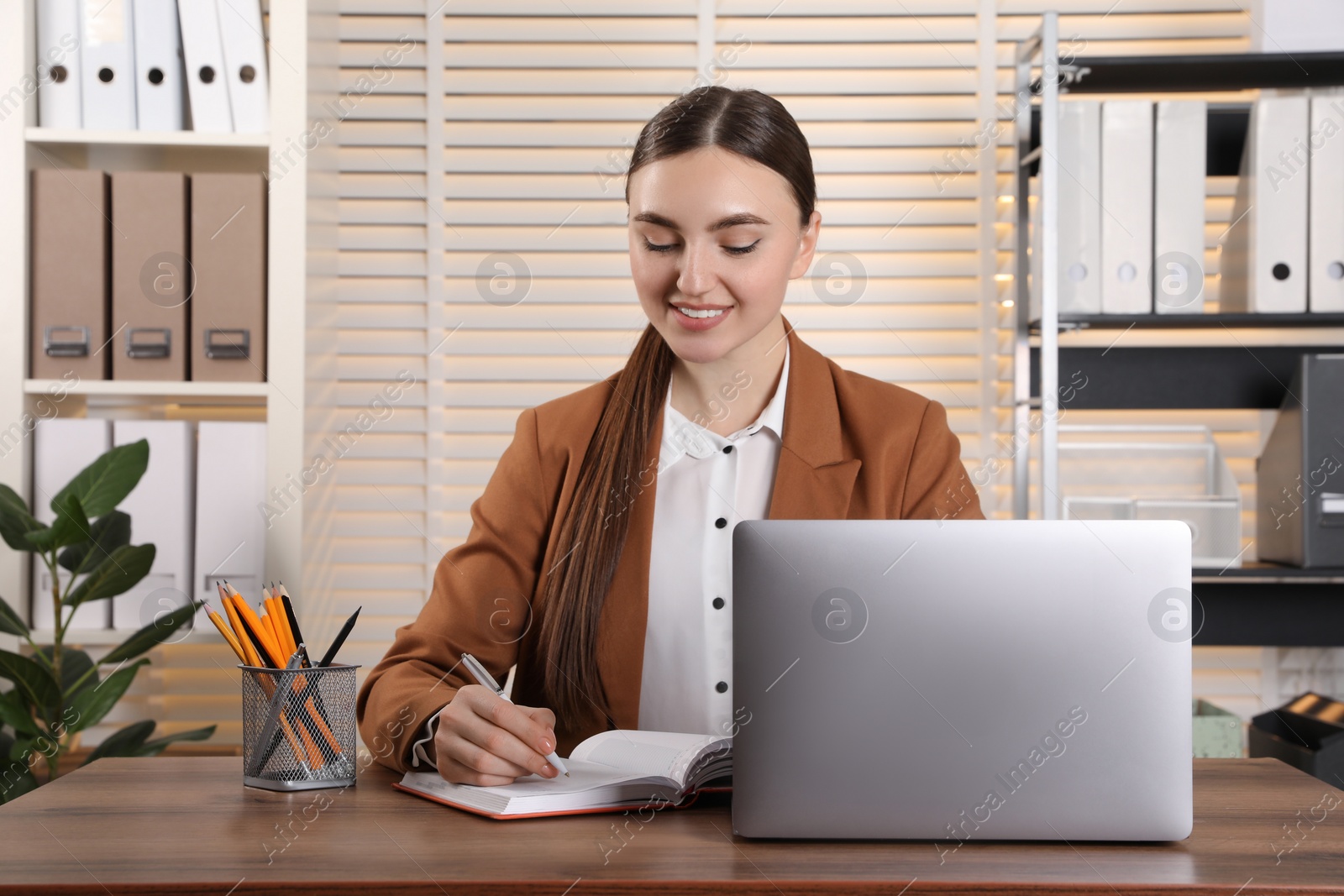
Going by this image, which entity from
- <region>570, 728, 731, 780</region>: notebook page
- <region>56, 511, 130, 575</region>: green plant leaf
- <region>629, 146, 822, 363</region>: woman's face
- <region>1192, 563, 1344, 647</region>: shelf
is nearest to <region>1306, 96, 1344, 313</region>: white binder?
<region>1192, 563, 1344, 647</region>: shelf

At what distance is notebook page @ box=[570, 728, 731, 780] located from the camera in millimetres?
936

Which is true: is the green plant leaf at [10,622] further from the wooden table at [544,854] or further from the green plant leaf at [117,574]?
the wooden table at [544,854]

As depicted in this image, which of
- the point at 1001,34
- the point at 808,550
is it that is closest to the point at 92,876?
the point at 808,550

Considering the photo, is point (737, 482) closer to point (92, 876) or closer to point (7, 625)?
point (92, 876)

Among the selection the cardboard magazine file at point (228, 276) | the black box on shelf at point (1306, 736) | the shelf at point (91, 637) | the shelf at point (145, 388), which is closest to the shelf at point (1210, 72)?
the black box on shelf at point (1306, 736)

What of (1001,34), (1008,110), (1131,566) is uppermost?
(1001,34)

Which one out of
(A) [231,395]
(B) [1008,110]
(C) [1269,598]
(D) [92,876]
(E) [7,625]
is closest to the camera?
(D) [92,876]

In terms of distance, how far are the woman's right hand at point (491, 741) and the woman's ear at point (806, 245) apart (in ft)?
2.23

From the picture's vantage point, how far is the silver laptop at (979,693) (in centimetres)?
79

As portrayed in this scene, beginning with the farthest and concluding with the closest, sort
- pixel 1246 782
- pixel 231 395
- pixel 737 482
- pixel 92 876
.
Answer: pixel 231 395 → pixel 737 482 → pixel 1246 782 → pixel 92 876

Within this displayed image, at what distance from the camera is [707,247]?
125cm

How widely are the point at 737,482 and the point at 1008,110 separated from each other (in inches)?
58.3

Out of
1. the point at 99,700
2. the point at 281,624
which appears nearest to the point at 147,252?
the point at 99,700

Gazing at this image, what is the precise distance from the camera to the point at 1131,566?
2.62 feet
